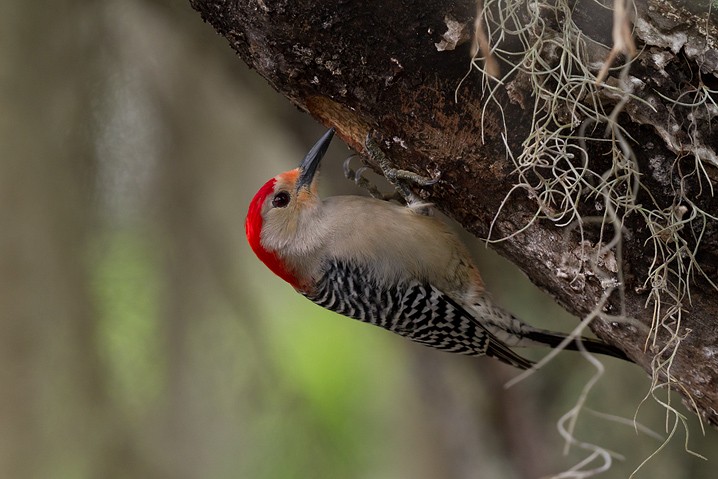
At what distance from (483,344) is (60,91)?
223 centimetres

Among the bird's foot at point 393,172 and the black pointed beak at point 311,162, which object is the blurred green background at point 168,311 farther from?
the bird's foot at point 393,172

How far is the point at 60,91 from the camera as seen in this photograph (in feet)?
11.5

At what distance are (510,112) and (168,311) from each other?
2519 millimetres

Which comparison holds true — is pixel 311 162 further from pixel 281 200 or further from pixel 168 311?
pixel 168 311

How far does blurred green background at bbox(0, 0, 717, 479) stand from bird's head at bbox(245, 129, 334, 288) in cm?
77

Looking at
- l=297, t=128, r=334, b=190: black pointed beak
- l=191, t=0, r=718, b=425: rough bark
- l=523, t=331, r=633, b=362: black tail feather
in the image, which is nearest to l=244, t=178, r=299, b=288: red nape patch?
l=297, t=128, r=334, b=190: black pointed beak

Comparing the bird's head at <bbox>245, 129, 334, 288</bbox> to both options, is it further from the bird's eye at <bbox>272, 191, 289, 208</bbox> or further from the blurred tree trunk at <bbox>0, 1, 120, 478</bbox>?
the blurred tree trunk at <bbox>0, 1, 120, 478</bbox>

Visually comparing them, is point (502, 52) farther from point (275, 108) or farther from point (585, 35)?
point (275, 108)

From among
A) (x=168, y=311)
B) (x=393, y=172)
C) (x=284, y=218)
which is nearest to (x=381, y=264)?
(x=284, y=218)

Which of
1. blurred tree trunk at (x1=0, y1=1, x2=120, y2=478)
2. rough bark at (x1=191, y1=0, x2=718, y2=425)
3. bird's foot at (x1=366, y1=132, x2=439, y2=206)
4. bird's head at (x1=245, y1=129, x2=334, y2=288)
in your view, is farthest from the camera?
blurred tree trunk at (x1=0, y1=1, x2=120, y2=478)

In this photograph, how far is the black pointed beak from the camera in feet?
9.61

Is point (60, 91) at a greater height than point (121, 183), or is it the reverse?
point (60, 91)

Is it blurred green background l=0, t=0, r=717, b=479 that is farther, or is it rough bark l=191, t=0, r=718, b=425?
blurred green background l=0, t=0, r=717, b=479

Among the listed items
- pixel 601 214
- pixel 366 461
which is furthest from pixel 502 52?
pixel 366 461
